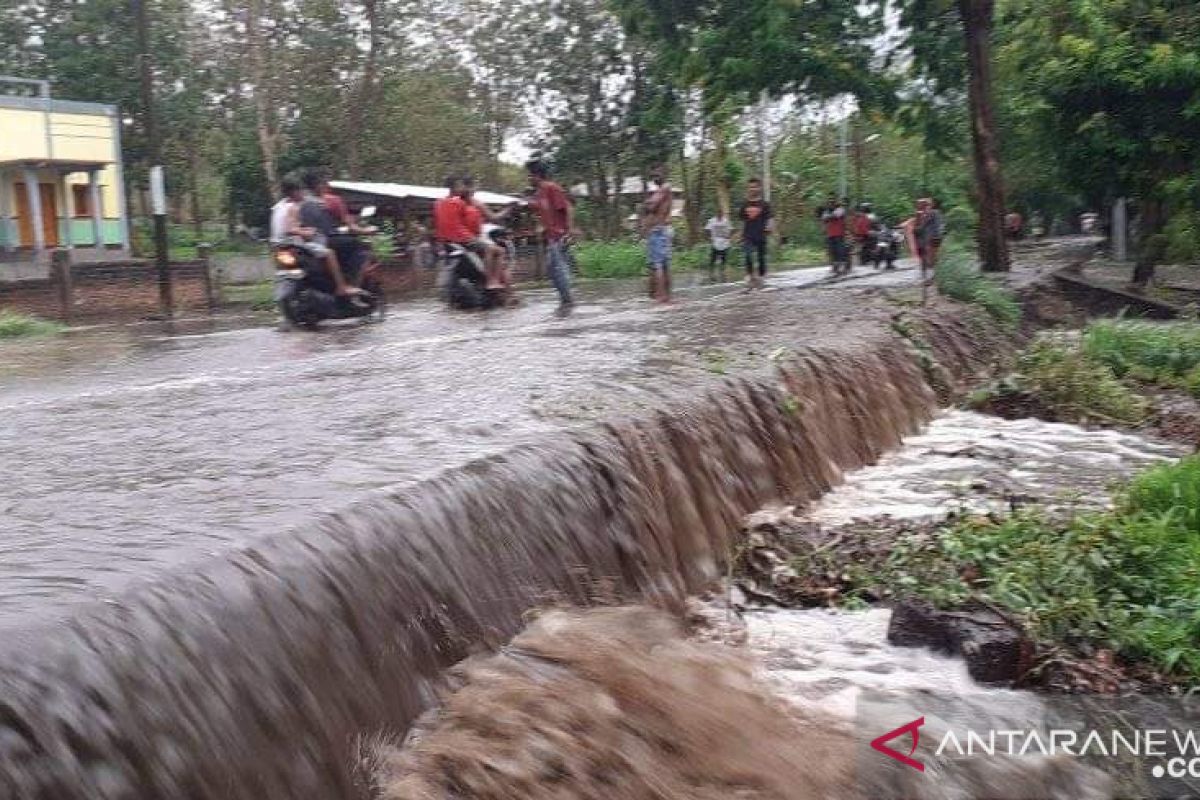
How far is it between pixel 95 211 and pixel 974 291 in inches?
860

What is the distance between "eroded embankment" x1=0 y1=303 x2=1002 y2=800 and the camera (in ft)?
7.96

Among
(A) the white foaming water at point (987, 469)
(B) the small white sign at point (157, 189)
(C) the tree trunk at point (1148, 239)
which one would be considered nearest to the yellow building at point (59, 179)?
(B) the small white sign at point (157, 189)

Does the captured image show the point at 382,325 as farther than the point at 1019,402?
Yes

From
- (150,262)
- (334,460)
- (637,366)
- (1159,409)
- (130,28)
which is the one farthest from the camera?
(130,28)

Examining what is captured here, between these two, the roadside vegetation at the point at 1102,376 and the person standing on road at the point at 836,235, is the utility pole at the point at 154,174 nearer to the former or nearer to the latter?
the person standing on road at the point at 836,235

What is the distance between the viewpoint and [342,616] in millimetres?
3184

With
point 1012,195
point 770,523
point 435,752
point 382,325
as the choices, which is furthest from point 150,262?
point 1012,195

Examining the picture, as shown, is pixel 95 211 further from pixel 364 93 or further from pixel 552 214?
pixel 552 214

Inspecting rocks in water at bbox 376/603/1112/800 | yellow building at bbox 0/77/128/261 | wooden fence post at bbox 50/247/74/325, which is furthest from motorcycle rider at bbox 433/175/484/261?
yellow building at bbox 0/77/128/261

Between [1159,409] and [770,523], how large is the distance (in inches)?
214

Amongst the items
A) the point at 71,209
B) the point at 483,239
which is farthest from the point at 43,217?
the point at 483,239

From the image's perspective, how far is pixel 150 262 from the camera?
21.9 meters

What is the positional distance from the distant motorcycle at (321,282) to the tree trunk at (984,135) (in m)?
8.65

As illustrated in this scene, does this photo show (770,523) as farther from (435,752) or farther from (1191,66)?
(1191,66)
